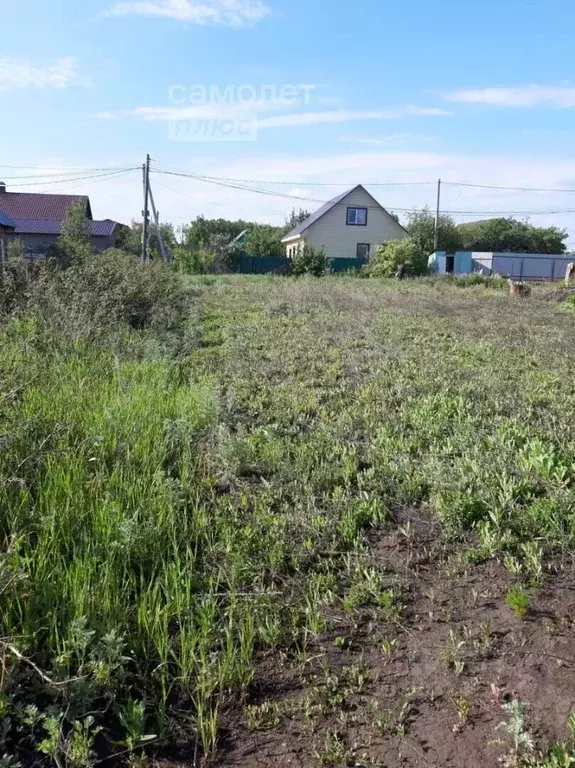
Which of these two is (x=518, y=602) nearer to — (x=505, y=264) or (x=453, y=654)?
(x=453, y=654)

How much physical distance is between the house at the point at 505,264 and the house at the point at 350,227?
12.8 feet

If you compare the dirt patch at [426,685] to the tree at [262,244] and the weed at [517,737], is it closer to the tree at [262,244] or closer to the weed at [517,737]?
the weed at [517,737]

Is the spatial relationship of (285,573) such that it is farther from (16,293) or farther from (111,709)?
(16,293)

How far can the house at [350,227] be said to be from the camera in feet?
139

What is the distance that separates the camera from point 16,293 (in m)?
8.28

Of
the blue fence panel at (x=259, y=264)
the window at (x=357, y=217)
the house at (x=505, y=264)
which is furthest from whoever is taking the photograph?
the window at (x=357, y=217)

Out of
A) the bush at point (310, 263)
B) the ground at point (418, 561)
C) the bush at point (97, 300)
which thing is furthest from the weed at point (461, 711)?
the bush at point (310, 263)

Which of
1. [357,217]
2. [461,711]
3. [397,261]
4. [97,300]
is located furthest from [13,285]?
[357,217]

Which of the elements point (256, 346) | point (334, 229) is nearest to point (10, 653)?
point (256, 346)

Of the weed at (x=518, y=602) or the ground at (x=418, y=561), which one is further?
the weed at (x=518, y=602)

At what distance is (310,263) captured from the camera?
116ft

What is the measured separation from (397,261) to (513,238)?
28.0 metres

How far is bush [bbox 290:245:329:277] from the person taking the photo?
1375 inches

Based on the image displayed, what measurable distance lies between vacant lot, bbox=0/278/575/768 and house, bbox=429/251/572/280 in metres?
38.4
